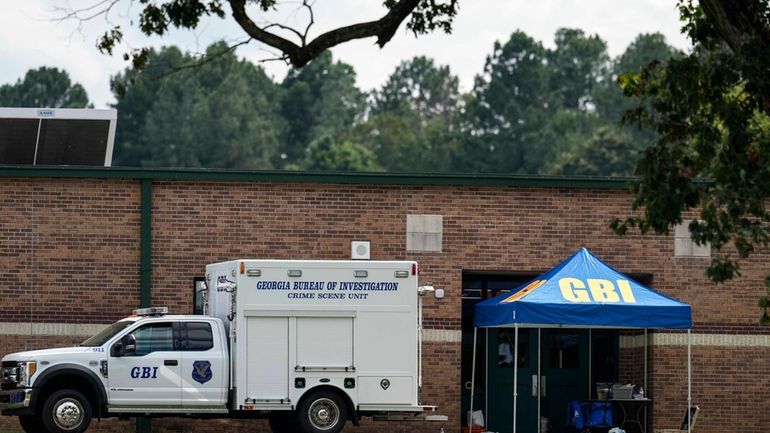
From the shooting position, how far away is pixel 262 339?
72.2 ft

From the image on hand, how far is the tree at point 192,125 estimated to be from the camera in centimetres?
11816

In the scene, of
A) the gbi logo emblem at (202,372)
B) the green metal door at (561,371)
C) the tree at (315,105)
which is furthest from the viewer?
the tree at (315,105)

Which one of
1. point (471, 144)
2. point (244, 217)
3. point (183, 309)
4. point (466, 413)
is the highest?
point (471, 144)

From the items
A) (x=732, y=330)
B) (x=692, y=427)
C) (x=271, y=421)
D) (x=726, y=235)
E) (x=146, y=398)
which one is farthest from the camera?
(x=732, y=330)

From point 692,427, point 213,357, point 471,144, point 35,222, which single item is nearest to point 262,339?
point 213,357

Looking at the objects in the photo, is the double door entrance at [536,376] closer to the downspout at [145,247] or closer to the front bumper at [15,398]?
the downspout at [145,247]

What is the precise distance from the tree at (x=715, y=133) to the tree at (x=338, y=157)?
3802 inches

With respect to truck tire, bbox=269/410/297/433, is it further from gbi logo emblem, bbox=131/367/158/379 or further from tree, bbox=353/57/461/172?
tree, bbox=353/57/461/172

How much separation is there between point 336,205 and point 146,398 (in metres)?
5.88

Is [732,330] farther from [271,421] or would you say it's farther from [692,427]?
[271,421]

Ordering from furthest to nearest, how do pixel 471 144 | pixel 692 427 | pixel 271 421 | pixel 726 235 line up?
pixel 471 144 → pixel 692 427 → pixel 271 421 → pixel 726 235

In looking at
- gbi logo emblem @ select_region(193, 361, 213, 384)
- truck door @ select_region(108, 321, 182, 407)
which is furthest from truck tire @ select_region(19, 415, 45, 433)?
gbi logo emblem @ select_region(193, 361, 213, 384)

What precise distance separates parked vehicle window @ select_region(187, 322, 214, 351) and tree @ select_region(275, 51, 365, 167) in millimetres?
110253

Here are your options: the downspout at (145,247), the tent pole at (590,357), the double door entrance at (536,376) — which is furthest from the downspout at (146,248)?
the tent pole at (590,357)
